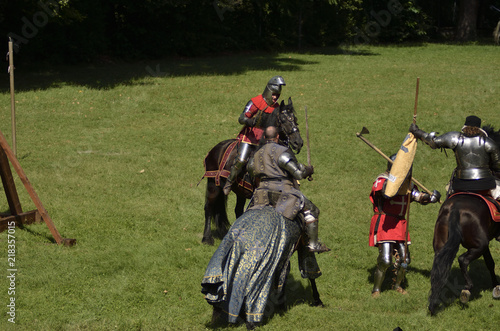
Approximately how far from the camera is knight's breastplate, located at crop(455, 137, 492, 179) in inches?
320

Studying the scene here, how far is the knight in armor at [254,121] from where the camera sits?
9586 mm

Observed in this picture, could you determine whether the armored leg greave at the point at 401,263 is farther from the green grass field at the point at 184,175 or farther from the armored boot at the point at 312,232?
the armored boot at the point at 312,232

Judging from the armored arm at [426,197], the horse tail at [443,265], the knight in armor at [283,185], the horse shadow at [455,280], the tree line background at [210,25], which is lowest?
the horse shadow at [455,280]

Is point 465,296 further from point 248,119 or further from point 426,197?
point 248,119

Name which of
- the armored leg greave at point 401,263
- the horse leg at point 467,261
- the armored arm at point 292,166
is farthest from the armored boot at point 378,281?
the armored arm at point 292,166

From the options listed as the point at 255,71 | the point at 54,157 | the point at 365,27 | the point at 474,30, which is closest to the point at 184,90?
the point at 255,71

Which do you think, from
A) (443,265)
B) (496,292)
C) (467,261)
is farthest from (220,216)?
(496,292)

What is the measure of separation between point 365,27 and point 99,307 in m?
34.4

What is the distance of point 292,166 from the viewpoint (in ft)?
24.8

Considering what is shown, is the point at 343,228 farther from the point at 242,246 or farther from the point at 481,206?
the point at 242,246

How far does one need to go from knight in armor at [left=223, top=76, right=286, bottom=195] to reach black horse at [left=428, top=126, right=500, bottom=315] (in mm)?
3238

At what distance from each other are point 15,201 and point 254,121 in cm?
474

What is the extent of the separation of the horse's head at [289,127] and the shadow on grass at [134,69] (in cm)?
1669

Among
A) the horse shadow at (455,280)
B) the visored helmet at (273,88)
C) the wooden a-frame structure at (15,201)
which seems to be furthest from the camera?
the wooden a-frame structure at (15,201)
